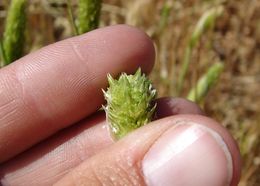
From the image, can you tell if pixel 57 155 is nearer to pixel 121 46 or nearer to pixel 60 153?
pixel 60 153

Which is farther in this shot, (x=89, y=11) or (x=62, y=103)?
(x=62, y=103)

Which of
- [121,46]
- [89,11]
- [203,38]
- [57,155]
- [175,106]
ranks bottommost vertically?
[203,38]

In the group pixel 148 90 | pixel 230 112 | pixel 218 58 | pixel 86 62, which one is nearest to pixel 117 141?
pixel 148 90

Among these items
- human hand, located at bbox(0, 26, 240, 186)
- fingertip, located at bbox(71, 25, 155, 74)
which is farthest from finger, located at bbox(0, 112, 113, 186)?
fingertip, located at bbox(71, 25, 155, 74)

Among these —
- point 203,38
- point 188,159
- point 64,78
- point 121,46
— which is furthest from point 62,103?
point 203,38

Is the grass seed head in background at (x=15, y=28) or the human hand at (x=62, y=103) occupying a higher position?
the grass seed head in background at (x=15, y=28)

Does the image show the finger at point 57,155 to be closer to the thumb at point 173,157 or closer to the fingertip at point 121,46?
the fingertip at point 121,46

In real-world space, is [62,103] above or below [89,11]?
below

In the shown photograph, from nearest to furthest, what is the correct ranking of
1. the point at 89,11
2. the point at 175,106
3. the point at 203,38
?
the point at 89,11
the point at 175,106
the point at 203,38

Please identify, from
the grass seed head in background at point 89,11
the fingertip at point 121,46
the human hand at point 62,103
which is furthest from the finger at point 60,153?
the grass seed head in background at point 89,11
